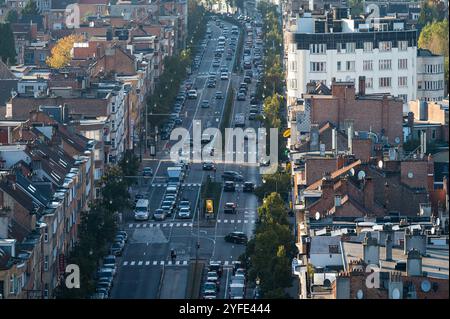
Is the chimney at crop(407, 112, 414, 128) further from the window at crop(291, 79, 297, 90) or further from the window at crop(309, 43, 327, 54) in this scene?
the window at crop(291, 79, 297, 90)

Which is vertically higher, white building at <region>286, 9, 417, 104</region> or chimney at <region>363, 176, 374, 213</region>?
chimney at <region>363, 176, 374, 213</region>

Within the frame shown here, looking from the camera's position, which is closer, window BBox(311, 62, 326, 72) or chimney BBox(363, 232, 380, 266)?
chimney BBox(363, 232, 380, 266)

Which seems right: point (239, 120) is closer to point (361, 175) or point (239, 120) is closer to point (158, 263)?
point (158, 263)

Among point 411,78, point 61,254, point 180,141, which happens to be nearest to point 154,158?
point 180,141

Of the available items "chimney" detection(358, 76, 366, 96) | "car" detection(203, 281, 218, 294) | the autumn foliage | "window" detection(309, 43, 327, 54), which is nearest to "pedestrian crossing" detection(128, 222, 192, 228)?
"chimney" detection(358, 76, 366, 96)

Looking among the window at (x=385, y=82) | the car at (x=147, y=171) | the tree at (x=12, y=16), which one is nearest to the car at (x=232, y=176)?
the car at (x=147, y=171)

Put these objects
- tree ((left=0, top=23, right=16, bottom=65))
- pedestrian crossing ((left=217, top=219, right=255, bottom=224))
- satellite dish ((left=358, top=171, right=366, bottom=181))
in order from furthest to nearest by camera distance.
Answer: tree ((left=0, top=23, right=16, bottom=65)) → pedestrian crossing ((left=217, top=219, right=255, bottom=224)) → satellite dish ((left=358, top=171, right=366, bottom=181))

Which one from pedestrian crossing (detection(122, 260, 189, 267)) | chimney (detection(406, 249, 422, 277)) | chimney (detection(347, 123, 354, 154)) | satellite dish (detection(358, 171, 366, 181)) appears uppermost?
chimney (detection(406, 249, 422, 277))
